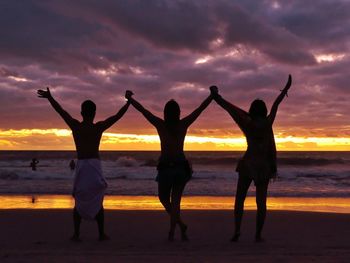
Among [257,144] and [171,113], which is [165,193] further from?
[257,144]

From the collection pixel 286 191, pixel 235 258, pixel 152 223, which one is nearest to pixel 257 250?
pixel 235 258

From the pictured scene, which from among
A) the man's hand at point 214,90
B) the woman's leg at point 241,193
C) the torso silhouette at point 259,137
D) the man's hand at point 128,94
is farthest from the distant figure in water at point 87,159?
the woman's leg at point 241,193

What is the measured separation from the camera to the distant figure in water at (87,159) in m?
6.36

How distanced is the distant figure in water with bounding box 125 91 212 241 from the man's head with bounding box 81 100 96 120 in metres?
0.52

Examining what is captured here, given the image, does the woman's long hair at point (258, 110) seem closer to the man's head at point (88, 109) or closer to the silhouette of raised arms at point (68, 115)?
the silhouette of raised arms at point (68, 115)

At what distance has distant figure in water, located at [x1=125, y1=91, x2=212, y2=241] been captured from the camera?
639cm

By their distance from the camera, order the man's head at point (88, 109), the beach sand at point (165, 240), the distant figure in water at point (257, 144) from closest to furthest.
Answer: the beach sand at point (165, 240) → the distant figure in water at point (257, 144) → the man's head at point (88, 109)

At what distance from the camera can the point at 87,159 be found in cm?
640

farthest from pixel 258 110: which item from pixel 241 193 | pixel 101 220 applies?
pixel 101 220

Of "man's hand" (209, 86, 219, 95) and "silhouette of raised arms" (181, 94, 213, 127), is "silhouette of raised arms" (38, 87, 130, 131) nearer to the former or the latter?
"silhouette of raised arms" (181, 94, 213, 127)

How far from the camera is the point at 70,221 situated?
943cm

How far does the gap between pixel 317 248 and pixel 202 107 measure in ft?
7.65

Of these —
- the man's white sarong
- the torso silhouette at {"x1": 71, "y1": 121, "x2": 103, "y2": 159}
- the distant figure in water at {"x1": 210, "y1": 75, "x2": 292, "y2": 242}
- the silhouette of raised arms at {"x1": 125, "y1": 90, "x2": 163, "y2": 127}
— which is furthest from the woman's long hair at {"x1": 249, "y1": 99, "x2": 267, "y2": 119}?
the man's white sarong

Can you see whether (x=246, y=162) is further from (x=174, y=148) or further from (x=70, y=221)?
(x=70, y=221)
